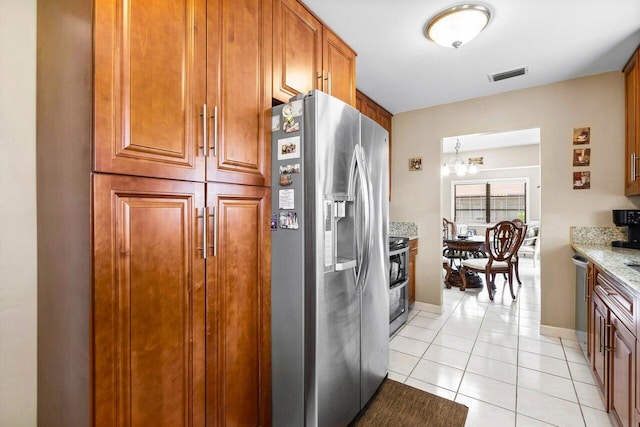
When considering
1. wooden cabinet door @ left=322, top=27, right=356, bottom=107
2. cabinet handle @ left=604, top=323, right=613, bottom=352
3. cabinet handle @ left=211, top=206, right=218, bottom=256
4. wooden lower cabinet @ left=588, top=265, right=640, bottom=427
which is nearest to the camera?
cabinet handle @ left=211, top=206, right=218, bottom=256

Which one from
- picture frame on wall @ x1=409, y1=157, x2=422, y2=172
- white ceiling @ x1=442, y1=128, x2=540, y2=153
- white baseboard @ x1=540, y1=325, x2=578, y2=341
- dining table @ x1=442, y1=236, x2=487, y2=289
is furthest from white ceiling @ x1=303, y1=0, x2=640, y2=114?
white ceiling @ x1=442, y1=128, x2=540, y2=153

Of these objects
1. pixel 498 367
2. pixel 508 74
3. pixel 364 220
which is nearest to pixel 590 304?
pixel 498 367

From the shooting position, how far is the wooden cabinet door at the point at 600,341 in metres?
1.79

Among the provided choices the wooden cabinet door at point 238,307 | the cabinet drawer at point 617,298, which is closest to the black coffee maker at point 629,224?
the cabinet drawer at point 617,298

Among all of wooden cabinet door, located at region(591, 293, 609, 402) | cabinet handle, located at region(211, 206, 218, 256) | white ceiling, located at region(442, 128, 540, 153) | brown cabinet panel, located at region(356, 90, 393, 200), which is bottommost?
wooden cabinet door, located at region(591, 293, 609, 402)

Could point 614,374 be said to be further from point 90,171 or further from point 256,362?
point 90,171

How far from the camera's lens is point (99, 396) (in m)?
0.91

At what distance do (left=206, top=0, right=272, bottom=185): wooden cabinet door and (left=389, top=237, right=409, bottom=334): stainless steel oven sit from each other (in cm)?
189

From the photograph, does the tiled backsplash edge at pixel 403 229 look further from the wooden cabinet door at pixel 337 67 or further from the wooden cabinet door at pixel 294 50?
the wooden cabinet door at pixel 294 50

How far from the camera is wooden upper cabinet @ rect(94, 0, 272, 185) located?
93 centimetres

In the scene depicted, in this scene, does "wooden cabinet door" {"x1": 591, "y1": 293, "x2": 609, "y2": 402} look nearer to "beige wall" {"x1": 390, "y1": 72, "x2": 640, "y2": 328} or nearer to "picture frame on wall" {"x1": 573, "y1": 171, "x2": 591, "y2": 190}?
"beige wall" {"x1": 390, "y1": 72, "x2": 640, "y2": 328}

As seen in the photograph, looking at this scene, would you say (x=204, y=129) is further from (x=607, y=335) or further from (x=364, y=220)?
(x=607, y=335)

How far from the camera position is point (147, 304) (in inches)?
40.4

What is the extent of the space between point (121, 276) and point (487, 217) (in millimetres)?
8649
